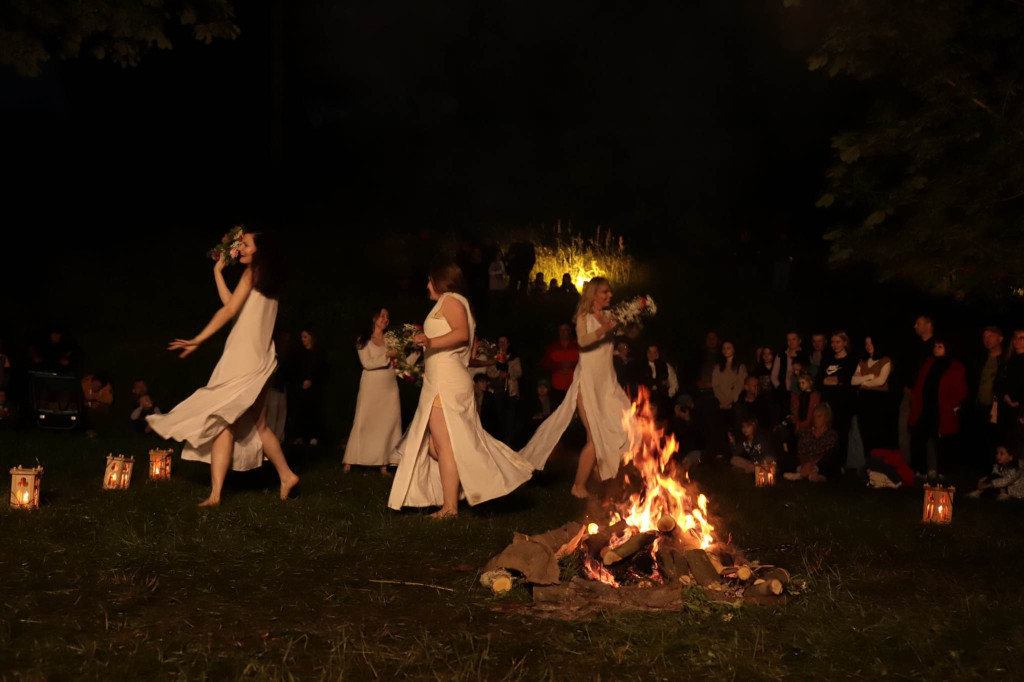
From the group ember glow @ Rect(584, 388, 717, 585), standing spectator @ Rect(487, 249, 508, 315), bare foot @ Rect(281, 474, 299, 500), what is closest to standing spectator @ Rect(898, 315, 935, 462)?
ember glow @ Rect(584, 388, 717, 585)

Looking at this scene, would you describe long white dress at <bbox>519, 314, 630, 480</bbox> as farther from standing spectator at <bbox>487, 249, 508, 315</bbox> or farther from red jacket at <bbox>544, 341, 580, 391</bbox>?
standing spectator at <bbox>487, 249, 508, 315</bbox>

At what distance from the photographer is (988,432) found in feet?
45.7

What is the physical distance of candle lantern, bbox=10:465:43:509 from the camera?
9711 mm

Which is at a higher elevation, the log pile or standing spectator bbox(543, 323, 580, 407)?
standing spectator bbox(543, 323, 580, 407)

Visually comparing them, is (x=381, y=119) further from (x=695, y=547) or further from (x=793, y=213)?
(x=695, y=547)

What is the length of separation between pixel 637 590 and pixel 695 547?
0.94m

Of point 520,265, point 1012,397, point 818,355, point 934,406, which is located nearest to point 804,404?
point 818,355

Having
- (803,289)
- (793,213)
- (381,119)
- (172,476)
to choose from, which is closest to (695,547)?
(172,476)

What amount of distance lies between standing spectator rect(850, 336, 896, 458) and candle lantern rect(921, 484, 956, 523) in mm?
3225

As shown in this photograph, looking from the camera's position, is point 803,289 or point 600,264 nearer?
point 600,264

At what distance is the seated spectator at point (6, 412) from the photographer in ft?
53.7

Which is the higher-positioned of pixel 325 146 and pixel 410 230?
pixel 325 146

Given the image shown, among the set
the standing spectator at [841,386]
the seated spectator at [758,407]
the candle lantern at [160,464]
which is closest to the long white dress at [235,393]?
the candle lantern at [160,464]

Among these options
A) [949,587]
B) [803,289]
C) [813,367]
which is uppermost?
[803,289]
